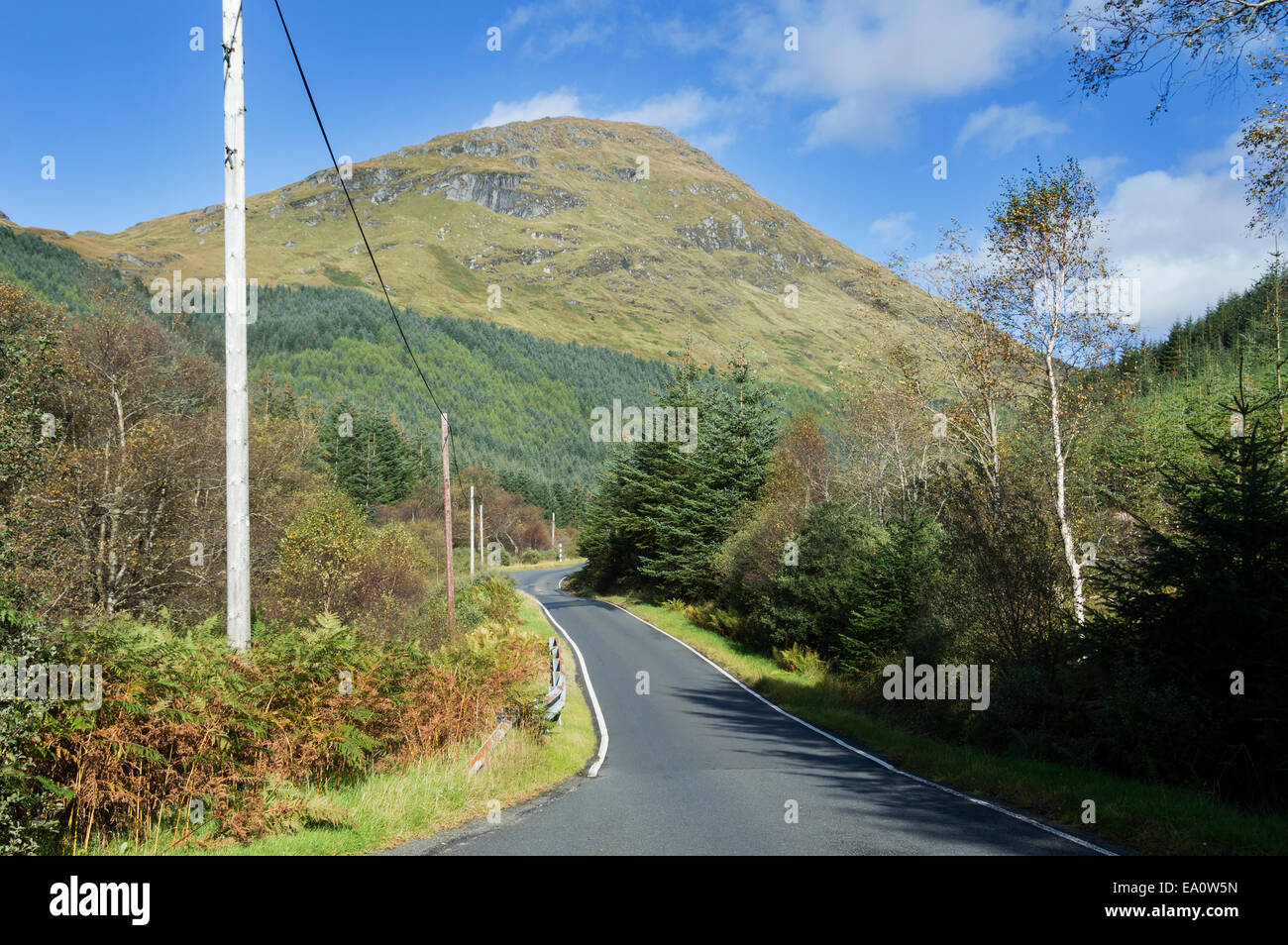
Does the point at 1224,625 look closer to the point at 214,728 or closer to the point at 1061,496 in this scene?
the point at 1061,496

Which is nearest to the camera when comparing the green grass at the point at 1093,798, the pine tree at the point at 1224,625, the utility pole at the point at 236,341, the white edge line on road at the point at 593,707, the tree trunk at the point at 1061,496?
the green grass at the point at 1093,798

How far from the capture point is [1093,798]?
796 cm

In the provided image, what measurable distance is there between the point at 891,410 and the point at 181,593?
81.1 ft

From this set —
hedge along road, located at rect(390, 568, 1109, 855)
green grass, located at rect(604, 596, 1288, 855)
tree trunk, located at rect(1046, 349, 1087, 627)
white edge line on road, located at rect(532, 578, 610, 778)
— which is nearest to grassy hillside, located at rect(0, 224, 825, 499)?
white edge line on road, located at rect(532, 578, 610, 778)

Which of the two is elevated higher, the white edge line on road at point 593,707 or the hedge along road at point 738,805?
the hedge along road at point 738,805

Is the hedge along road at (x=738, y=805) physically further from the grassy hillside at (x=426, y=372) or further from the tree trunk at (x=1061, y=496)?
the grassy hillside at (x=426, y=372)

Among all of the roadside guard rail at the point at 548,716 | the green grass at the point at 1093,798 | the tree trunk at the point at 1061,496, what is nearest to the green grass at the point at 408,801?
the roadside guard rail at the point at 548,716

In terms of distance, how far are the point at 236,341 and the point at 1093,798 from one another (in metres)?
10.1

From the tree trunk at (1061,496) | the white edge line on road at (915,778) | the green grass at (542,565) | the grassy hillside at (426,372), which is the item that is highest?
→ the grassy hillside at (426,372)

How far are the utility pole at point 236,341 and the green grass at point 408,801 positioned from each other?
6.81 feet

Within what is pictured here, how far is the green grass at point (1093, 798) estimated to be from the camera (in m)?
6.46

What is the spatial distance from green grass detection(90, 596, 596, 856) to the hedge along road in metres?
0.32

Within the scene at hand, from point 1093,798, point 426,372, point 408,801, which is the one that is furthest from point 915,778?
point 426,372
